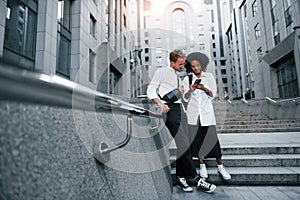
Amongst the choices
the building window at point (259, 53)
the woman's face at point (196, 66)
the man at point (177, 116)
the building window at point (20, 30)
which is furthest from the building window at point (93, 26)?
the building window at point (259, 53)

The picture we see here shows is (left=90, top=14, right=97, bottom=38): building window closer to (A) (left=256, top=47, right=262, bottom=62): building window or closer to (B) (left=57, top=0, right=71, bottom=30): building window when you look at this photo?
(B) (left=57, top=0, right=71, bottom=30): building window

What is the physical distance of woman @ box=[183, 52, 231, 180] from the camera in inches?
112

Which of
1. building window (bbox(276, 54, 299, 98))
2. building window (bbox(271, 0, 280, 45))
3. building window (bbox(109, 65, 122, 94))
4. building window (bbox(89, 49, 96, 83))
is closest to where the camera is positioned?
building window (bbox(89, 49, 96, 83))

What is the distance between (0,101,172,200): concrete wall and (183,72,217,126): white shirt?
1.77 meters

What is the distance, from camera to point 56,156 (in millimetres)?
699

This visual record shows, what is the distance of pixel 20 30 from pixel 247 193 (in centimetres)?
817

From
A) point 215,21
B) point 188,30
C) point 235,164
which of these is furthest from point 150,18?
point 235,164

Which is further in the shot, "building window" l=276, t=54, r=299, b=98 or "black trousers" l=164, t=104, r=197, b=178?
"building window" l=276, t=54, r=299, b=98

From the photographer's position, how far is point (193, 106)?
2.89 metres

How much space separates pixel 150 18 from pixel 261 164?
4405cm

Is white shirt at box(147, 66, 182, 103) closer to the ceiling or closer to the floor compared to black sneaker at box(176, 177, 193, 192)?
closer to the ceiling

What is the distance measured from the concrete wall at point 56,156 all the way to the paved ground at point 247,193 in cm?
157

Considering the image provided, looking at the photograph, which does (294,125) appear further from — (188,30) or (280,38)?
(188,30)

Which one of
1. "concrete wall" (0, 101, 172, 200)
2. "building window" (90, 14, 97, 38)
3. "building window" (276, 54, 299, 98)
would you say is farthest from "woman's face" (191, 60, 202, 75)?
"building window" (276, 54, 299, 98)
